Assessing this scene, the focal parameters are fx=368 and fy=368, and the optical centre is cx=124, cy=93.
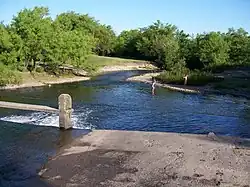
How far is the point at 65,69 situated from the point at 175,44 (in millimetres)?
33619

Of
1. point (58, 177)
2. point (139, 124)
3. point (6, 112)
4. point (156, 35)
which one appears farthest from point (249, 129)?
point (156, 35)

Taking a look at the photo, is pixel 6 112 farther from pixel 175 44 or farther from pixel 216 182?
pixel 175 44

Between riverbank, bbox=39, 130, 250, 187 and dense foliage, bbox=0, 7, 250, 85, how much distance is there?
33.2 m

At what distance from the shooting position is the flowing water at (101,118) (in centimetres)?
1630

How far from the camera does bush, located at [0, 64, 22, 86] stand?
153ft

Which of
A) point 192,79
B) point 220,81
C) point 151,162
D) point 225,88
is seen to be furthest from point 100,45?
point 151,162

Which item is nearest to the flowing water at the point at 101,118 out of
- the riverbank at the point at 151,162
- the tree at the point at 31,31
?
the riverbank at the point at 151,162

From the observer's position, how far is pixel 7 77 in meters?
47.4

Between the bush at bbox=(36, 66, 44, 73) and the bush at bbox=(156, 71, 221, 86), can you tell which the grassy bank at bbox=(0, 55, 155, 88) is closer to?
the bush at bbox=(36, 66, 44, 73)

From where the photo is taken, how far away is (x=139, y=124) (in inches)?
983

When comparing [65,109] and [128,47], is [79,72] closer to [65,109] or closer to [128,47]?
[65,109]

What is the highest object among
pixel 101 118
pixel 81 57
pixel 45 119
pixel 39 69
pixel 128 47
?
pixel 128 47

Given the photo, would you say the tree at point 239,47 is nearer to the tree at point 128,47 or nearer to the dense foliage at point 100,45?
the dense foliage at point 100,45

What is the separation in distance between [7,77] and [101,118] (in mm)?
24905
